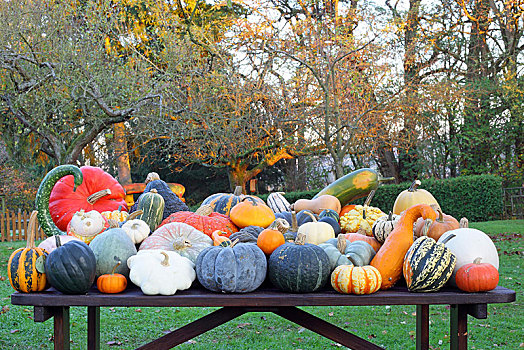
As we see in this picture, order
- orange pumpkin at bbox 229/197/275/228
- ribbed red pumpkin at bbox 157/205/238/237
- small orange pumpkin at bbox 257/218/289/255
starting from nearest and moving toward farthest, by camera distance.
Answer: small orange pumpkin at bbox 257/218/289/255 → ribbed red pumpkin at bbox 157/205/238/237 → orange pumpkin at bbox 229/197/275/228

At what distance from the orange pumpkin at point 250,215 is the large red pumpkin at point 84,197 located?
96 centimetres

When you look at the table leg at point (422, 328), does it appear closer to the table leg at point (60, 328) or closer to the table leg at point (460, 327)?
the table leg at point (460, 327)

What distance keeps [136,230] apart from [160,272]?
577 mm

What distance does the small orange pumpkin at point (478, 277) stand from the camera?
190 cm

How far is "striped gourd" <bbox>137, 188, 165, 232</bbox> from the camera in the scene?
271 centimetres

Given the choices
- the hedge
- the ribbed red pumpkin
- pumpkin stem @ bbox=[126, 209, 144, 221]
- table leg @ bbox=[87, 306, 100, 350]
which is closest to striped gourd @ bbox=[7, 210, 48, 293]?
pumpkin stem @ bbox=[126, 209, 144, 221]

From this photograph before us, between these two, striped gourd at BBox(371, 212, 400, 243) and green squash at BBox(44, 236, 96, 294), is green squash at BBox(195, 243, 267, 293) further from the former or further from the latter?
striped gourd at BBox(371, 212, 400, 243)

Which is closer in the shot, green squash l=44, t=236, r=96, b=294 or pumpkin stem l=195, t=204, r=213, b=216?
green squash l=44, t=236, r=96, b=294

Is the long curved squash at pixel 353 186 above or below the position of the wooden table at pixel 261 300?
above

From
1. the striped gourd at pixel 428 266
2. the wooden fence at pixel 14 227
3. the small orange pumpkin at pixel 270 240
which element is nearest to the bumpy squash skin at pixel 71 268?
the small orange pumpkin at pixel 270 240

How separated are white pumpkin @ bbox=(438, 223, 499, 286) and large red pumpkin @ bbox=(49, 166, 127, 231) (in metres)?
2.16

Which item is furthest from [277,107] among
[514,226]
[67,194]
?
[67,194]

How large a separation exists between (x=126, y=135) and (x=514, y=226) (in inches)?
378

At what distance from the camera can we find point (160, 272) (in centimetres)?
192
